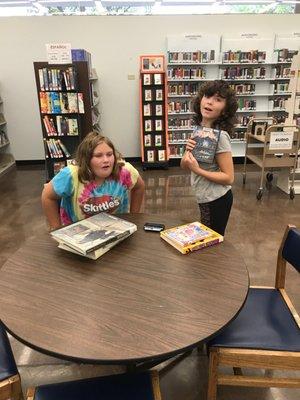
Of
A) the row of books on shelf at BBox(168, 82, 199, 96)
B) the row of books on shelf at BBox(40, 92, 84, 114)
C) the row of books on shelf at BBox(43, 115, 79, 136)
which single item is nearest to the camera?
the row of books on shelf at BBox(40, 92, 84, 114)

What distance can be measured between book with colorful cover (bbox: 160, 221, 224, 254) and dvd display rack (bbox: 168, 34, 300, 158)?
4253mm

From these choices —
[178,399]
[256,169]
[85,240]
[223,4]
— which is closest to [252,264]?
[178,399]

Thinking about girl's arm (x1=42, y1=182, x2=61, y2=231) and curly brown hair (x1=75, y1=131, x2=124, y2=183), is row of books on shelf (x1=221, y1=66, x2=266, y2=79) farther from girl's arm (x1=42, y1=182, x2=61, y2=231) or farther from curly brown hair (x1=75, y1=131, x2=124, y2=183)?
girl's arm (x1=42, y1=182, x2=61, y2=231)

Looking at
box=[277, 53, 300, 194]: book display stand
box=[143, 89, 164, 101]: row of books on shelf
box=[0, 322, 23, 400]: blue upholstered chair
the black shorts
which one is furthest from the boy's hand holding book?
box=[143, 89, 164, 101]: row of books on shelf

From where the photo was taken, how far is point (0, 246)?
3113mm

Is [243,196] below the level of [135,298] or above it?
below

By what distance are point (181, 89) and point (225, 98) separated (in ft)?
14.0

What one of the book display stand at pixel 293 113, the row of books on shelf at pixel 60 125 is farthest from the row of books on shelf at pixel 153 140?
the book display stand at pixel 293 113

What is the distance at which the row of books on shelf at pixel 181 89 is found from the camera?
575 cm

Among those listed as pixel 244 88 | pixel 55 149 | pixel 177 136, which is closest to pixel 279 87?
pixel 244 88

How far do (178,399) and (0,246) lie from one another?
2291 mm

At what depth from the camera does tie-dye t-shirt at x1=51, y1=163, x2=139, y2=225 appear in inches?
68.2

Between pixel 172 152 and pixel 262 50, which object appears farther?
pixel 172 152

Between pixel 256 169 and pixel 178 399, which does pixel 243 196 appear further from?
pixel 178 399
